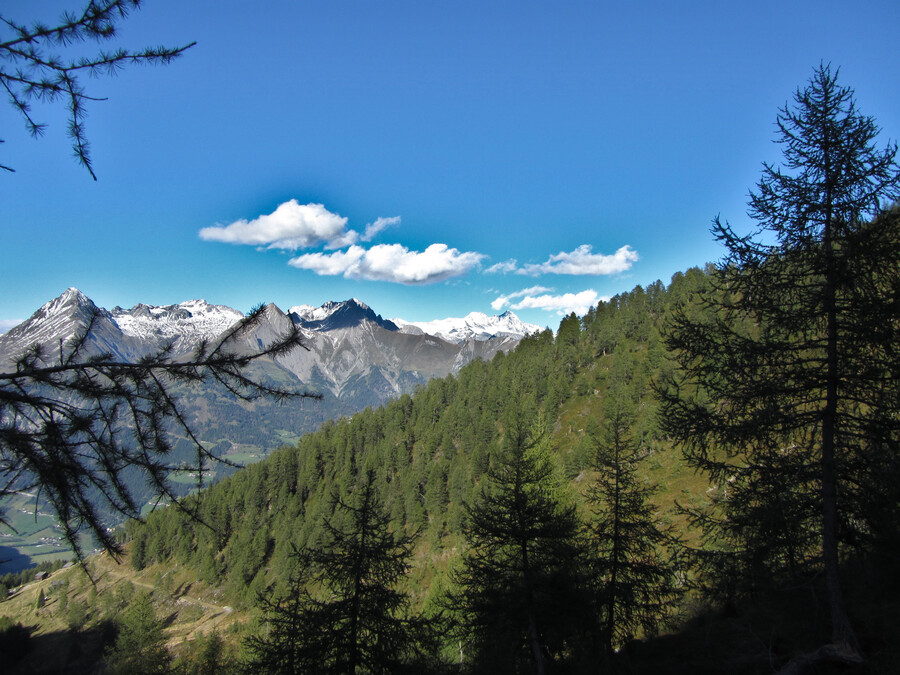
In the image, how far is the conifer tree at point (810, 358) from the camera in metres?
8.87

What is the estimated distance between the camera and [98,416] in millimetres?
4980

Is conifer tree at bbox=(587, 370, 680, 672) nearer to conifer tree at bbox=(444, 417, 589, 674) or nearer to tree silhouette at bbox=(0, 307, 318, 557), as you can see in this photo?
conifer tree at bbox=(444, 417, 589, 674)

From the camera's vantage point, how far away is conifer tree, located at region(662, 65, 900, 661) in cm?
887

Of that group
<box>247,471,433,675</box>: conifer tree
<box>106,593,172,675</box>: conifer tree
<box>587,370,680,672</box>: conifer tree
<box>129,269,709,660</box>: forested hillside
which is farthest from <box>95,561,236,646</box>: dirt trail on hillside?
<box>587,370,680,672</box>: conifer tree

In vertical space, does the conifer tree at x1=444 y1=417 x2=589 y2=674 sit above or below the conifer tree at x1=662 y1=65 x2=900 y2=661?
below

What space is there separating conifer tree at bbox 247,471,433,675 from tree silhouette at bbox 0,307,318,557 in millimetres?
7256

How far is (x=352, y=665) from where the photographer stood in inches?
424

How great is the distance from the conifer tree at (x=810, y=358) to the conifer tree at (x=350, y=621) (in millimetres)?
8594

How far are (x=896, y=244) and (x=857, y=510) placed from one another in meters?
5.71

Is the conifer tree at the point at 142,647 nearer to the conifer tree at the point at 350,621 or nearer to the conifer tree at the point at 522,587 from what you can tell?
the conifer tree at the point at 350,621

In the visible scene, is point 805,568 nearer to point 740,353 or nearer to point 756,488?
point 756,488

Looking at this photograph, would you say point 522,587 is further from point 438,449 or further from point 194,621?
point 194,621

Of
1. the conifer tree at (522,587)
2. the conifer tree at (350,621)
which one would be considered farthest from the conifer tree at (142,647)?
the conifer tree at (522,587)

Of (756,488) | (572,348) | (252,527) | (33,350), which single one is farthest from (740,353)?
(252,527)
